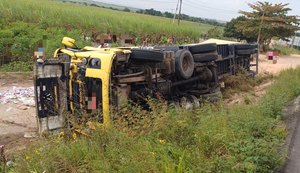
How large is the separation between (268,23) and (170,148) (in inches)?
998

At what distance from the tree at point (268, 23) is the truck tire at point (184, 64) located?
20519 mm

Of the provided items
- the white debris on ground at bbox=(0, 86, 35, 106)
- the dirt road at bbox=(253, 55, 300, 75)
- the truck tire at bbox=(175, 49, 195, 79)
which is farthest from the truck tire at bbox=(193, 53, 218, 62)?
the dirt road at bbox=(253, 55, 300, 75)

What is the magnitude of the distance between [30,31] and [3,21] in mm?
2011

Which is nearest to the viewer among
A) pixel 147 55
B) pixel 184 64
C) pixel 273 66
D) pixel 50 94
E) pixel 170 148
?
pixel 170 148

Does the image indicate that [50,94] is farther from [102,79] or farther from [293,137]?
[293,137]

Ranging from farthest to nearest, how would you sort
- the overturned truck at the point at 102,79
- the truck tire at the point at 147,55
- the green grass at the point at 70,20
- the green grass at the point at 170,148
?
1. the green grass at the point at 70,20
2. the truck tire at the point at 147,55
3. the overturned truck at the point at 102,79
4. the green grass at the point at 170,148

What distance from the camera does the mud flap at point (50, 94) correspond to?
18.7 feet

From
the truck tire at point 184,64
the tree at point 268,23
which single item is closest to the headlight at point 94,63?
the truck tire at point 184,64

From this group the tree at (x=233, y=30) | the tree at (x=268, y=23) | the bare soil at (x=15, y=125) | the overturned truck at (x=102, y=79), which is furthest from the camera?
the tree at (x=233, y=30)

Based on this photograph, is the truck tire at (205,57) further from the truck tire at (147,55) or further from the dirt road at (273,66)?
the dirt road at (273,66)

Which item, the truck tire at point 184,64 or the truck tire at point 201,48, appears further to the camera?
the truck tire at point 201,48

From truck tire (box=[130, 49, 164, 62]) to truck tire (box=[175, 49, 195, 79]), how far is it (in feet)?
2.25

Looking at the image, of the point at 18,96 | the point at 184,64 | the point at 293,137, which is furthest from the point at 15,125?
the point at 293,137

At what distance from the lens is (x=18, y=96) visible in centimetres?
954
